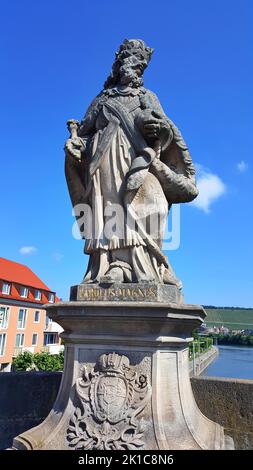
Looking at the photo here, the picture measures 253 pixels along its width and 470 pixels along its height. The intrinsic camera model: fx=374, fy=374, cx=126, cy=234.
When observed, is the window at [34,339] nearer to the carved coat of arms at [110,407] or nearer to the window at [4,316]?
the window at [4,316]

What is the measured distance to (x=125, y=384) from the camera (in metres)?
3.69

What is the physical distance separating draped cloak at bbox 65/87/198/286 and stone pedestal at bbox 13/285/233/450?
0.53m

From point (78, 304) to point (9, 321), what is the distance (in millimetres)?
32906

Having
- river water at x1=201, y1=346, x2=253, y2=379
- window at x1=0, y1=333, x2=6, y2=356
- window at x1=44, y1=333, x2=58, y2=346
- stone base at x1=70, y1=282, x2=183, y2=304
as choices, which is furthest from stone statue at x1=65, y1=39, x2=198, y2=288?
window at x1=44, y1=333, x2=58, y2=346

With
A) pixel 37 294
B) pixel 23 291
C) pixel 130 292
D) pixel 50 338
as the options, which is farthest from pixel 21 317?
pixel 130 292

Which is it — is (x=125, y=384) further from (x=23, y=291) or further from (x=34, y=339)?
(x=34, y=339)

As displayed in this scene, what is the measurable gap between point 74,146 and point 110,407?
313 centimetres

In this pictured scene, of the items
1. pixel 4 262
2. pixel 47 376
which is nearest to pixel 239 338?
pixel 4 262

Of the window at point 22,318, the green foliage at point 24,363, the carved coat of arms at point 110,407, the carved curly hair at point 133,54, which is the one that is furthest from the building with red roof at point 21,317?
the carved coat of arms at point 110,407

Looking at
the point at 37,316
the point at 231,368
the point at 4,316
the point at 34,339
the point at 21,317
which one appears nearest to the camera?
the point at 4,316

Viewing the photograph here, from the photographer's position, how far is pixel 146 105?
15.9 ft

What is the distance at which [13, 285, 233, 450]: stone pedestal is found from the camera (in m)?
3.56

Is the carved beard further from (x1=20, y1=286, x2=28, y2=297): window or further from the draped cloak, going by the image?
(x1=20, y1=286, x2=28, y2=297): window

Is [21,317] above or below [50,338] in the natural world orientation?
above
